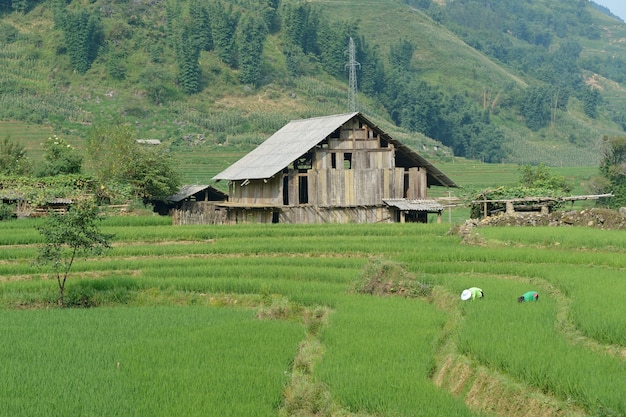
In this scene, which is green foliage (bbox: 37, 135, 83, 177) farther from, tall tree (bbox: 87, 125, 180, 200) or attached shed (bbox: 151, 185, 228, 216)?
attached shed (bbox: 151, 185, 228, 216)

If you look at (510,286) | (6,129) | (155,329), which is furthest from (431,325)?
(6,129)

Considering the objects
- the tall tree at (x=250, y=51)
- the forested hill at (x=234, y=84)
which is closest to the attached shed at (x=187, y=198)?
the forested hill at (x=234, y=84)

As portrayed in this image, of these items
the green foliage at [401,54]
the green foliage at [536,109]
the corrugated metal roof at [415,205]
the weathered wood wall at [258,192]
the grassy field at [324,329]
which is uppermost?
the green foliage at [401,54]

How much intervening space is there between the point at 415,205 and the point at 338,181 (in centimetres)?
352

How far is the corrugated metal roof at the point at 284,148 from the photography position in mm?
39000

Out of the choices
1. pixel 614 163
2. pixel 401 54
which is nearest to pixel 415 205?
pixel 614 163

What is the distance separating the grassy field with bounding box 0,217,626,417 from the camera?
13391 millimetres

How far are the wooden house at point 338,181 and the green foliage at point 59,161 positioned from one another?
972 centimetres

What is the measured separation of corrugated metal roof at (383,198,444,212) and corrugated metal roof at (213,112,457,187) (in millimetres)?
2015

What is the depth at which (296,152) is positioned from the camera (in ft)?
129

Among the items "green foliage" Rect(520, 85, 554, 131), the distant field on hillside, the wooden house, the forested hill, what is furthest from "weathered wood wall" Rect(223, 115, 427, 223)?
"green foliage" Rect(520, 85, 554, 131)

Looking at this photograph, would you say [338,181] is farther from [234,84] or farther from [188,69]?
[234,84]

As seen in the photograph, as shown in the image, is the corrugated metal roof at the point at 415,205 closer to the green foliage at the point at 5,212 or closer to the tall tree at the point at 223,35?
the green foliage at the point at 5,212

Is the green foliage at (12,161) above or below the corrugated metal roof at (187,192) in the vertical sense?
above
